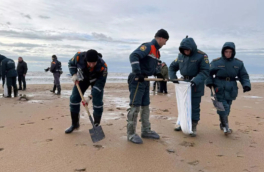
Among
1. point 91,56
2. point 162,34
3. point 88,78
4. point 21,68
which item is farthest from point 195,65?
point 21,68

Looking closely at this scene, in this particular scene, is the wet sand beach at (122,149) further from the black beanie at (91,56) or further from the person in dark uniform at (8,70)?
the person in dark uniform at (8,70)

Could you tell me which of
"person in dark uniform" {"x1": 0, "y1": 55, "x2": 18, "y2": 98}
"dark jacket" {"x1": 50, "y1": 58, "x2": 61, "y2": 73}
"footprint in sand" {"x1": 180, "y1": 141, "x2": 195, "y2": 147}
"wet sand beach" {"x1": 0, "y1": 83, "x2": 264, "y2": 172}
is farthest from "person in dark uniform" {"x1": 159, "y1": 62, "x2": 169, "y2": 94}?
"footprint in sand" {"x1": 180, "y1": 141, "x2": 195, "y2": 147}

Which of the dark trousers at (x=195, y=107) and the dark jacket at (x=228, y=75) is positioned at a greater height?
the dark jacket at (x=228, y=75)

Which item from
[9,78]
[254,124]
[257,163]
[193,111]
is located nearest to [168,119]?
[193,111]

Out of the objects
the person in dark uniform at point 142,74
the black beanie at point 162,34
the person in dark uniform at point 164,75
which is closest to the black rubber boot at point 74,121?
the person in dark uniform at point 142,74

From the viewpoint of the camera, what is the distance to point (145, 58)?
3.70 m

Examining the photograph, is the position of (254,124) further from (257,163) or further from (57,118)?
(57,118)

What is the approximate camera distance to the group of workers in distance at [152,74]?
3711 millimetres

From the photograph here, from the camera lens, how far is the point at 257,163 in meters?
3.01

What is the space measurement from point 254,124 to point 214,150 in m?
2.17

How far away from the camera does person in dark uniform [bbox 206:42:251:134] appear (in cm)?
418

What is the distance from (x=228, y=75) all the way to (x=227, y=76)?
31mm

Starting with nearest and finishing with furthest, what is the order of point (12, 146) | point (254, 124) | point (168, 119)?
1. point (12, 146)
2. point (254, 124)
3. point (168, 119)

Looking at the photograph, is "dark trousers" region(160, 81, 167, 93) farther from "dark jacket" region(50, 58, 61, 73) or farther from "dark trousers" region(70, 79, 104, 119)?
"dark trousers" region(70, 79, 104, 119)
